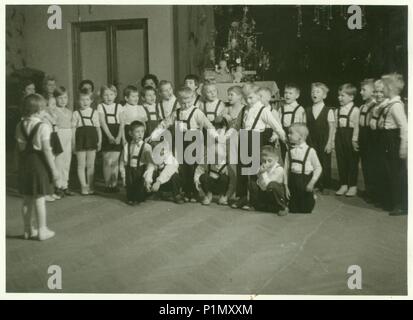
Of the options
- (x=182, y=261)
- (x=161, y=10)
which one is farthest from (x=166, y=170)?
(x=161, y=10)

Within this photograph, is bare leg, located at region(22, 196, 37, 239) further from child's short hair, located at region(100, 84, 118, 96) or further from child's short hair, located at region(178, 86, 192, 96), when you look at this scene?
child's short hair, located at region(178, 86, 192, 96)

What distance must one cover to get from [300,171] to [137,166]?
108 cm

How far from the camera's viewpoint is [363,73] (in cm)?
355

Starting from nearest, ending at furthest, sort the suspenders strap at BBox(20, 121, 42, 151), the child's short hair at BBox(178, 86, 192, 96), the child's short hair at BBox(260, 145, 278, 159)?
the suspenders strap at BBox(20, 121, 42, 151)
the child's short hair at BBox(260, 145, 278, 159)
the child's short hair at BBox(178, 86, 192, 96)

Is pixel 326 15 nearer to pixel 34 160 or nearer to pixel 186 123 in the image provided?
pixel 186 123

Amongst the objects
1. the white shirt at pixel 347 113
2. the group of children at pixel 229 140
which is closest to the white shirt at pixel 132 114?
the group of children at pixel 229 140

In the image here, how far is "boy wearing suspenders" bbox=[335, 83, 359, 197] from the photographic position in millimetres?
3645

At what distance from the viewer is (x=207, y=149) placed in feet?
12.1

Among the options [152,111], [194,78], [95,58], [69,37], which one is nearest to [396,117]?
[194,78]

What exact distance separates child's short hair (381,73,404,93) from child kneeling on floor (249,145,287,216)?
80 centimetres

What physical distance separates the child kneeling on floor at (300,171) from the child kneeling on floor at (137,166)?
92 centimetres

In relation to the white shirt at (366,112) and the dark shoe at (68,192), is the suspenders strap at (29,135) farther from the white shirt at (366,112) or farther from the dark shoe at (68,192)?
the white shirt at (366,112)

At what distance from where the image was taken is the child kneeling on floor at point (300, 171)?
11.8 feet

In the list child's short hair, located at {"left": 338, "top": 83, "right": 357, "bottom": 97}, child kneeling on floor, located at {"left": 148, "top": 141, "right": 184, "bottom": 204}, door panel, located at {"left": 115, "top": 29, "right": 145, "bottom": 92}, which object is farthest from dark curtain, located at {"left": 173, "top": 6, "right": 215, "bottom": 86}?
child's short hair, located at {"left": 338, "top": 83, "right": 357, "bottom": 97}
